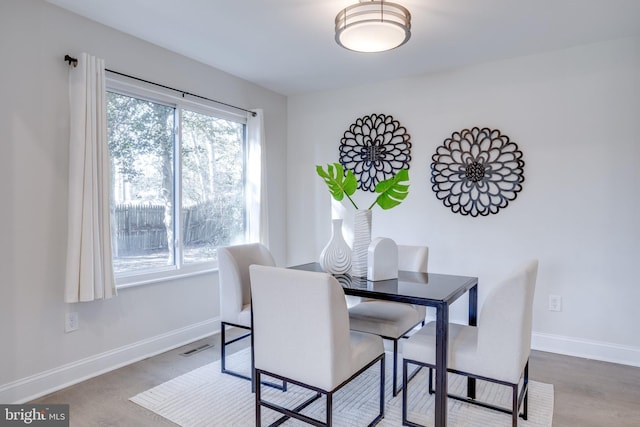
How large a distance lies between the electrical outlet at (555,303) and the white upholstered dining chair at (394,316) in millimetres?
1202

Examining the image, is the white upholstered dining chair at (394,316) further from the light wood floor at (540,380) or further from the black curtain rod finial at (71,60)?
the black curtain rod finial at (71,60)

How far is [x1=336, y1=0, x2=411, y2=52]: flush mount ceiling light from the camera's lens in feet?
6.63

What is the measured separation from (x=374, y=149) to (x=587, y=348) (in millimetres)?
2466

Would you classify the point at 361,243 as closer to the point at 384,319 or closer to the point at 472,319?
the point at 384,319

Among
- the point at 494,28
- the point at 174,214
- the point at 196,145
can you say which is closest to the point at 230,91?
the point at 196,145

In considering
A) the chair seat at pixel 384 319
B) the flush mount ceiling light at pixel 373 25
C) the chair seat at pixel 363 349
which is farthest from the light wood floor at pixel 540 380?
the flush mount ceiling light at pixel 373 25

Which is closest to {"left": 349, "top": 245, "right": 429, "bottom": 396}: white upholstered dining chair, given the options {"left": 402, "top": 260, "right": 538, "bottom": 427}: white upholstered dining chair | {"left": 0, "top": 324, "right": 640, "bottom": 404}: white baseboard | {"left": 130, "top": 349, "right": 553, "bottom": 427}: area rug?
{"left": 130, "top": 349, "right": 553, "bottom": 427}: area rug

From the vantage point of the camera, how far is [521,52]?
10.5ft

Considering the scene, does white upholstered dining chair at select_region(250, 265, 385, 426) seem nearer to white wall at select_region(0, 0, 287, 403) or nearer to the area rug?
the area rug

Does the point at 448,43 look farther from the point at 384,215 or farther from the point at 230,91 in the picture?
the point at 230,91

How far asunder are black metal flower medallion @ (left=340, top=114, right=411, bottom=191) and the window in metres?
1.11

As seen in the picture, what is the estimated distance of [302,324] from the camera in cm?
177

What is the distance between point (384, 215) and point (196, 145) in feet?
6.30

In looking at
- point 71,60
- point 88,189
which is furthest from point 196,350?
point 71,60
